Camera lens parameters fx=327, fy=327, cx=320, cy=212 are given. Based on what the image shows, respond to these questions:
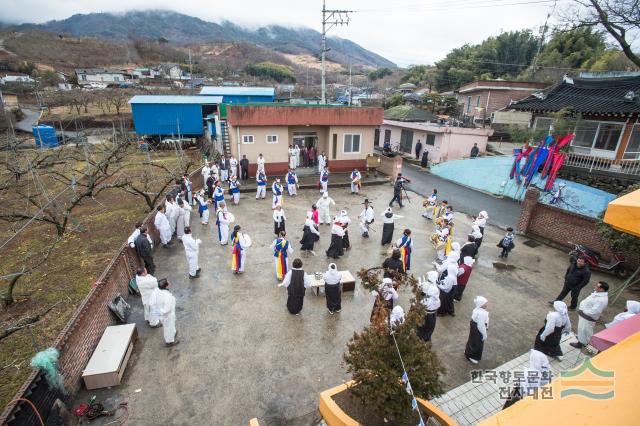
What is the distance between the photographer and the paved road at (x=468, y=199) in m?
14.4

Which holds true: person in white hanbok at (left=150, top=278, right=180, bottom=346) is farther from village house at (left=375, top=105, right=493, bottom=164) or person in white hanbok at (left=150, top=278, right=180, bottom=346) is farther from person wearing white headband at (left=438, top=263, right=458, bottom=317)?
village house at (left=375, top=105, right=493, bottom=164)

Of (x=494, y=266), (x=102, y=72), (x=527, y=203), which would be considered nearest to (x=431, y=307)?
(x=494, y=266)

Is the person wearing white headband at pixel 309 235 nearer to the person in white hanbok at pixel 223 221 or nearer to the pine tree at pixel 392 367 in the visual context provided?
the person in white hanbok at pixel 223 221

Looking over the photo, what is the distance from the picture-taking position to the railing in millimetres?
14227

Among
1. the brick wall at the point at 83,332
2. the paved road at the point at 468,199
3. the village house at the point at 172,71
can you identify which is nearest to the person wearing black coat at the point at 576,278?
the paved road at the point at 468,199

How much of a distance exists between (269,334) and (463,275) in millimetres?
4661

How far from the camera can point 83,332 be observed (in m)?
5.58

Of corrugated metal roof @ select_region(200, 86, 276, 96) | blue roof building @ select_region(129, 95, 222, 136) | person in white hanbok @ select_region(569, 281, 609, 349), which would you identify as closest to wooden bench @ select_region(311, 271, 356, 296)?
person in white hanbok @ select_region(569, 281, 609, 349)

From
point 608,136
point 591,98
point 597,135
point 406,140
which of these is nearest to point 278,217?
point 597,135

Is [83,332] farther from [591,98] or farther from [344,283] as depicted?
[591,98]

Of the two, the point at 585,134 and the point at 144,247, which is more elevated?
the point at 585,134

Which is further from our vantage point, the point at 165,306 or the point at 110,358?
the point at 165,306

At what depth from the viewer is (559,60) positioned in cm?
3409

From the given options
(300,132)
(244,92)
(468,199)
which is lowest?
(468,199)
